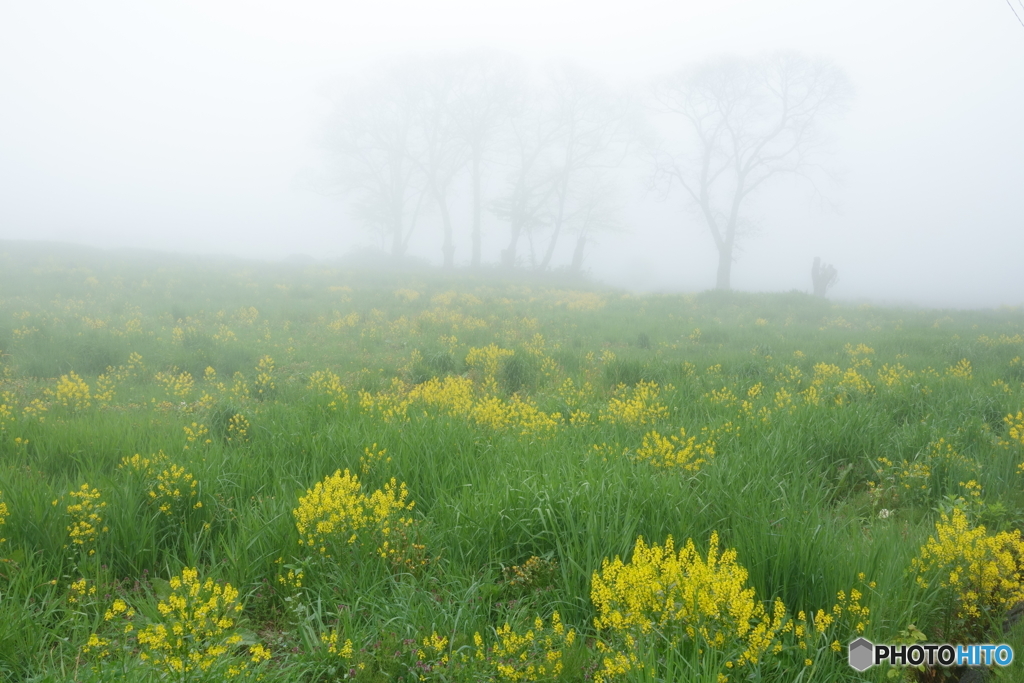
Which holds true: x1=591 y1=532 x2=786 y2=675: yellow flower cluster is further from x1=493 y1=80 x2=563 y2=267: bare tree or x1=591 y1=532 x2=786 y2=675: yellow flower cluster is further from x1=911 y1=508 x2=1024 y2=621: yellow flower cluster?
x1=493 y1=80 x2=563 y2=267: bare tree

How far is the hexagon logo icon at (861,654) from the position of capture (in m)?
2.01

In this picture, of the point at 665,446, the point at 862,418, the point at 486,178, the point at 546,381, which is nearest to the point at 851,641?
the point at 665,446

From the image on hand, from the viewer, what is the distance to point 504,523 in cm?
302

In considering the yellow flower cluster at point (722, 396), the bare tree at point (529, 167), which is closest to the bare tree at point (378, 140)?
the bare tree at point (529, 167)

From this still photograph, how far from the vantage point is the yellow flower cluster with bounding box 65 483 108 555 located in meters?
2.73

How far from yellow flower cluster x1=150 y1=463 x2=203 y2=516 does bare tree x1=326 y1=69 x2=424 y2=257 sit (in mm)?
39454

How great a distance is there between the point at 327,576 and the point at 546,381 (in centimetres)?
498

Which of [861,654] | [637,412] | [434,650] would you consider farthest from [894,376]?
[434,650]

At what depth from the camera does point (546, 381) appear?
24.1 ft

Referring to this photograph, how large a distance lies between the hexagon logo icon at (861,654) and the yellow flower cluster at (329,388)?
4533 mm

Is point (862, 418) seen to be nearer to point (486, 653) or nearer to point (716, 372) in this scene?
point (716, 372)

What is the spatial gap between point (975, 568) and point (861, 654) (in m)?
0.85

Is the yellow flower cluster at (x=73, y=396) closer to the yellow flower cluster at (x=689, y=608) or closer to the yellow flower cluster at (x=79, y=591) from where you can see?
the yellow flower cluster at (x=79, y=591)

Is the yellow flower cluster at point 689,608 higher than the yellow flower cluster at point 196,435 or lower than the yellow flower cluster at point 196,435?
higher
